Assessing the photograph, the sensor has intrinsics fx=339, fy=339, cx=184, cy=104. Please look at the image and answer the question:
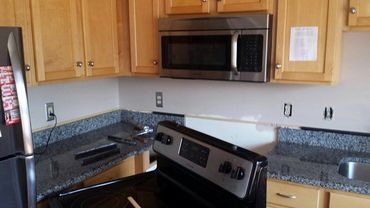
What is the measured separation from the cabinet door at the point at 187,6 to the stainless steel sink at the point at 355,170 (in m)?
1.27

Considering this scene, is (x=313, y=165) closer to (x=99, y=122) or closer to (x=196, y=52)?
(x=196, y=52)

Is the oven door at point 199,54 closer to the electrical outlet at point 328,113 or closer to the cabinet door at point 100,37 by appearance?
the cabinet door at point 100,37

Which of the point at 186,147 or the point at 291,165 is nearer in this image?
the point at 186,147

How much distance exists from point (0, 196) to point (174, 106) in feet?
5.21

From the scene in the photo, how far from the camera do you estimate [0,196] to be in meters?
1.41

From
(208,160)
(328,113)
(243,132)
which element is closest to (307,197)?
(328,113)

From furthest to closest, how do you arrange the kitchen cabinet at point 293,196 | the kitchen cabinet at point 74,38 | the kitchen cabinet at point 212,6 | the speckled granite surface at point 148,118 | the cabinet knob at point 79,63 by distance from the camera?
the speckled granite surface at point 148,118 → the cabinet knob at point 79,63 → the kitchen cabinet at point 212,6 → the kitchen cabinet at point 74,38 → the kitchen cabinet at point 293,196

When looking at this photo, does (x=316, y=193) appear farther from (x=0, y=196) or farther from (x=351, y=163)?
(x=0, y=196)

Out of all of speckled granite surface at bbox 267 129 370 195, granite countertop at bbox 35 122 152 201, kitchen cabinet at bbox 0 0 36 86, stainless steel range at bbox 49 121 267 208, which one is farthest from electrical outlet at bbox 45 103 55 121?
speckled granite surface at bbox 267 129 370 195

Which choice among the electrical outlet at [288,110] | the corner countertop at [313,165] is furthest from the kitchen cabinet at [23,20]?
the electrical outlet at [288,110]

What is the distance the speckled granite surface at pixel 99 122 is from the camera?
2.35m

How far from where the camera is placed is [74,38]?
212 centimetres

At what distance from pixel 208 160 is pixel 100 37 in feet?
4.96

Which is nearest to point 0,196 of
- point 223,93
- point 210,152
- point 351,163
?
point 210,152
